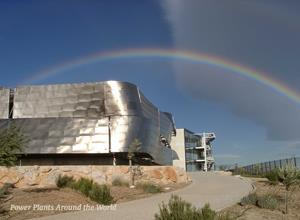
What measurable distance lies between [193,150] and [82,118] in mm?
53700

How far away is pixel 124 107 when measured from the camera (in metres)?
52.9

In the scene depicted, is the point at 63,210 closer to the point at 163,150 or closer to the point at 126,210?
the point at 126,210

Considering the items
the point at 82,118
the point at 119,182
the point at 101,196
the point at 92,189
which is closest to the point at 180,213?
the point at 101,196

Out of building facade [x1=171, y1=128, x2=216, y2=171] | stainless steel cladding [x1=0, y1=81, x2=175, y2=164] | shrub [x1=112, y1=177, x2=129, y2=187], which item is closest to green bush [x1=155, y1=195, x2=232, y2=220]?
shrub [x1=112, y1=177, x2=129, y2=187]

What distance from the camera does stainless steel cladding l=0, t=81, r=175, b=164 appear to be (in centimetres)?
5031

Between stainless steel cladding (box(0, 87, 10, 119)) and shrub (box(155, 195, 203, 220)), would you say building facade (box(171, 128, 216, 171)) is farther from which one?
shrub (box(155, 195, 203, 220))

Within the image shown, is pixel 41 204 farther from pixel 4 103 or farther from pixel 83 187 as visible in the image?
pixel 4 103

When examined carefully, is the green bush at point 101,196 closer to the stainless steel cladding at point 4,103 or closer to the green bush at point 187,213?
the green bush at point 187,213

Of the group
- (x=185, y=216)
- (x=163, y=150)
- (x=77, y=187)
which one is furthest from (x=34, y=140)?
(x=185, y=216)

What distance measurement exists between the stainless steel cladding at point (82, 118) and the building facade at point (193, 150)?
3715 cm

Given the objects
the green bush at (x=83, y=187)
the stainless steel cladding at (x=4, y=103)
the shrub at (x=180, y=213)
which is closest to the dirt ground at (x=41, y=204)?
the green bush at (x=83, y=187)

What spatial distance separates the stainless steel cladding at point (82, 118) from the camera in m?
50.3

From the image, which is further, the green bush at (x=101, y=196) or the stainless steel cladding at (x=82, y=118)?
the stainless steel cladding at (x=82, y=118)

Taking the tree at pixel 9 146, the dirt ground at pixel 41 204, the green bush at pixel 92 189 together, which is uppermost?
the tree at pixel 9 146
